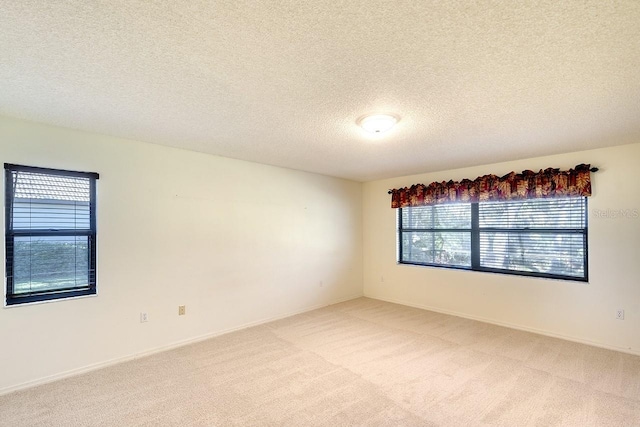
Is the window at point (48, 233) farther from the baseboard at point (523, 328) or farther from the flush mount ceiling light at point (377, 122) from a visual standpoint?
the baseboard at point (523, 328)

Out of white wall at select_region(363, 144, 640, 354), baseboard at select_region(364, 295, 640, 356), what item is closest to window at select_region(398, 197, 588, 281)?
white wall at select_region(363, 144, 640, 354)

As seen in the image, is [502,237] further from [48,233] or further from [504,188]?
[48,233]

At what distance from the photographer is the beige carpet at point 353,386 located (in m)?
2.21

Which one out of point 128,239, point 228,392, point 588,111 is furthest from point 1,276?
point 588,111

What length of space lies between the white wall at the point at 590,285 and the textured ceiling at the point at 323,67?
820mm

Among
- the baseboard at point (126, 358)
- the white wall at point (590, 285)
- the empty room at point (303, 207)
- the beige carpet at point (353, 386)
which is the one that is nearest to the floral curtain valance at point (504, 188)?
the empty room at point (303, 207)

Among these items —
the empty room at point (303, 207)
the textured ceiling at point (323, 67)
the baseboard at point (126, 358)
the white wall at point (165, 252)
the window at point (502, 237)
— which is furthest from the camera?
the window at point (502, 237)

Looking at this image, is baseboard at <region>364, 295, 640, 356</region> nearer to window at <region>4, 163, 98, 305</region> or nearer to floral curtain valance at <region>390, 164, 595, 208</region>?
floral curtain valance at <region>390, 164, 595, 208</region>

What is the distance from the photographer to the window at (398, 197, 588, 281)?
3.83 metres

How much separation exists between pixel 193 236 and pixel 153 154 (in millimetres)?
1048

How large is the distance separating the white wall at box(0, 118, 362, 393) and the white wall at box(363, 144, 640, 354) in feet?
7.53

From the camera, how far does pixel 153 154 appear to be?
3.42 meters

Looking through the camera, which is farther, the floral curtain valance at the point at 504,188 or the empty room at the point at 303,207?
the floral curtain valance at the point at 504,188

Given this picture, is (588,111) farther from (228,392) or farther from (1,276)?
(1,276)
